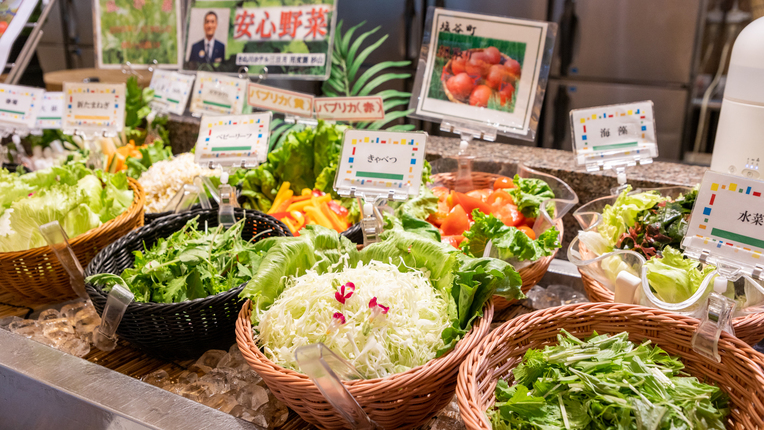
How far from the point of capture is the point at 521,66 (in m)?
1.95

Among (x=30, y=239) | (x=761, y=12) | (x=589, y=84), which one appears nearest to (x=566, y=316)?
(x=30, y=239)

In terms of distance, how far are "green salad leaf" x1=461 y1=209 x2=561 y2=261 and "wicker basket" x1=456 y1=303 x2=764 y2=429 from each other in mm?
266

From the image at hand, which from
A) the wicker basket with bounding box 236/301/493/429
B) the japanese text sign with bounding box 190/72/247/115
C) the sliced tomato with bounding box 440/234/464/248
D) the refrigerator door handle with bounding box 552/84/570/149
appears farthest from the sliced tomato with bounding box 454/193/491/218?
the refrigerator door handle with bounding box 552/84/570/149

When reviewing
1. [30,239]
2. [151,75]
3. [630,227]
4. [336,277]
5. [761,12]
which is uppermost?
[761,12]

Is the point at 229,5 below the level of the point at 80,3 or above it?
below

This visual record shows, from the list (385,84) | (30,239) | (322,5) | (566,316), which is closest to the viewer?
(566,316)

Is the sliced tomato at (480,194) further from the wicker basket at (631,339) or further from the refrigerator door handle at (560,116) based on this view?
the refrigerator door handle at (560,116)

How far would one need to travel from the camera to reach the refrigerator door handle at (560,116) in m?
4.20

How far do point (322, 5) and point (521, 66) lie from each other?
4.22 ft

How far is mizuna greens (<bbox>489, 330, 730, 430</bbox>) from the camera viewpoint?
3.32 ft

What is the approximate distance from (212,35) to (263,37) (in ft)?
1.10

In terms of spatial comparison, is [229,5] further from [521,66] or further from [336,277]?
[336,277]

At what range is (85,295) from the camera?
70.6 inches

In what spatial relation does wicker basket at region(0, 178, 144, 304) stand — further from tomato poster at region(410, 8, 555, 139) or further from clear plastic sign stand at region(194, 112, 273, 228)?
tomato poster at region(410, 8, 555, 139)
